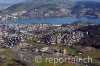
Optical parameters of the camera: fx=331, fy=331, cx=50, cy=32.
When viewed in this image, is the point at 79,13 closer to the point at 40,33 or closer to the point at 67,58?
the point at 40,33

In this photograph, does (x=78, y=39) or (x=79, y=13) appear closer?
(x=78, y=39)

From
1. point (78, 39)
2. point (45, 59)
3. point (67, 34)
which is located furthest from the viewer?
point (67, 34)

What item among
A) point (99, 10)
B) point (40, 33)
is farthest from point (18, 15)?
point (40, 33)

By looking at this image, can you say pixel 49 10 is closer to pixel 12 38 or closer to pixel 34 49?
pixel 12 38

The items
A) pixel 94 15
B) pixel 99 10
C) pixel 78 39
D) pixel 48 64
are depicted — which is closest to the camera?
pixel 48 64

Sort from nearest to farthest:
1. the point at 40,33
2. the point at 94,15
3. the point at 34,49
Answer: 1. the point at 34,49
2. the point at 40,33
3. the point at 94,15

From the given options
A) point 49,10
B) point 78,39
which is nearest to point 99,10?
point 49,10

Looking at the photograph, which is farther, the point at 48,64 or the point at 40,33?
the point at 40,33
